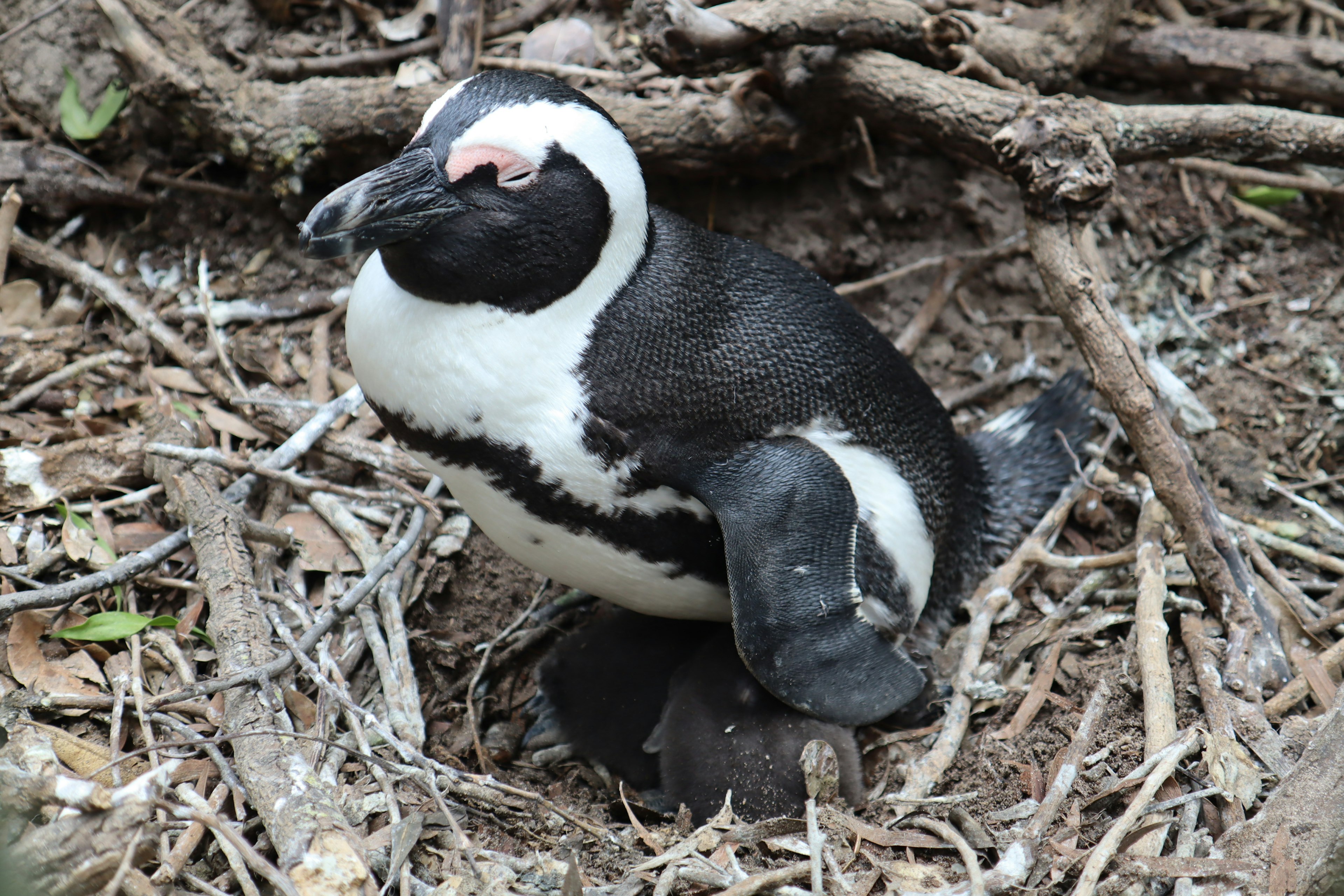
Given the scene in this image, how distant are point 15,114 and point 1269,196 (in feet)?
13.8

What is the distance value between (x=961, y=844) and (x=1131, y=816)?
321mm

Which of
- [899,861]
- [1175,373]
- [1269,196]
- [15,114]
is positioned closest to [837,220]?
[1175,373]

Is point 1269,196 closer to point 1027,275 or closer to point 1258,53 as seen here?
point 1258,53

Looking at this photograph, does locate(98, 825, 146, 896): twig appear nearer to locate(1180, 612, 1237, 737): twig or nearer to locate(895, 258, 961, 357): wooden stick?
locate(1180, 612, 1237, 737): twig

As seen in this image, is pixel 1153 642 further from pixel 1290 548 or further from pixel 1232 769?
pixel 1290 548

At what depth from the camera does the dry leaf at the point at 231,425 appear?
2.94m

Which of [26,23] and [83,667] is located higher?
[26,23]

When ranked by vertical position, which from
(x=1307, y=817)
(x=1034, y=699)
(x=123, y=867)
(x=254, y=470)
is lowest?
(x=1034, y=699)

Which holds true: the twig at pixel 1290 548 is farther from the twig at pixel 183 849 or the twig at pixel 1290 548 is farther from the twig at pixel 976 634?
the twig at pixel 183 849

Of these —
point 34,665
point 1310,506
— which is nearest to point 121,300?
point 34,665

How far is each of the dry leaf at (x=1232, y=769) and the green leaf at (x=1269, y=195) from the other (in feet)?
A: 7.60

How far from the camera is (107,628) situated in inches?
91.4

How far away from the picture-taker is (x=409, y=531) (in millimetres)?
2709

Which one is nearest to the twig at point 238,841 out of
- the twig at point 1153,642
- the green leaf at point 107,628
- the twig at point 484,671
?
the green leaf at point 107,628
